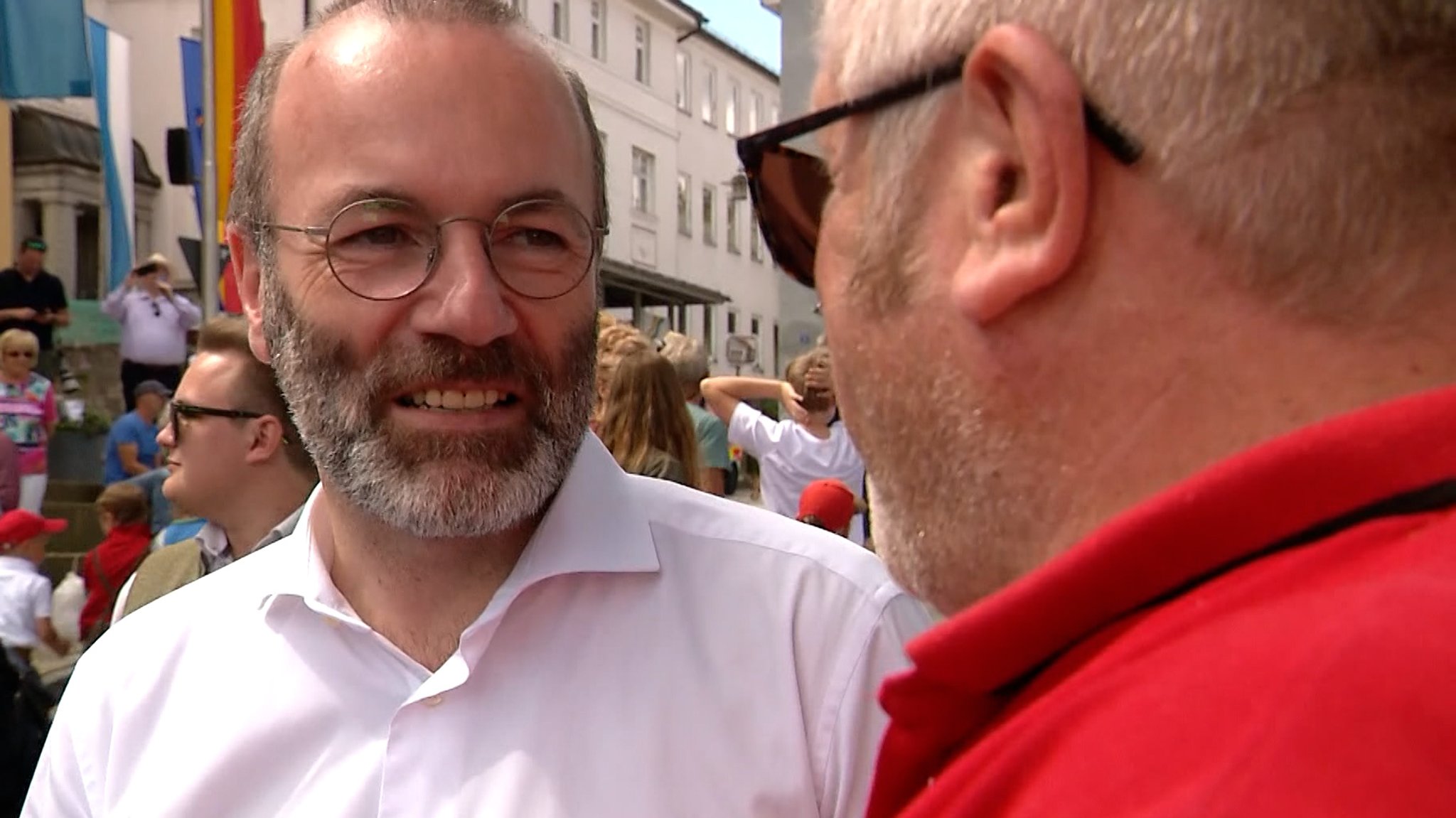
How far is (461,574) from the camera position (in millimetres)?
1574

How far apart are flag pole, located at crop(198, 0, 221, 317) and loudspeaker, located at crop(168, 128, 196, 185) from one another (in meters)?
1.13

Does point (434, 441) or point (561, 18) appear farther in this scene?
point (561, 18)

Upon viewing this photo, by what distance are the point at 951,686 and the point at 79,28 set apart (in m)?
11.8

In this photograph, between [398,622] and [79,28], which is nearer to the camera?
[398,622]

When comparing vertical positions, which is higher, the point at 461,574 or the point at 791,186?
the point at 791,186

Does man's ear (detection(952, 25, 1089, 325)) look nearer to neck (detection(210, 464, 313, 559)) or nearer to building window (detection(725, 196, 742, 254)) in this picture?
neck (detection(210, 464, 313, 559))

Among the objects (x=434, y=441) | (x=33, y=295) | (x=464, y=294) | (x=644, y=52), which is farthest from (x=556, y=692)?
(x=644, y=52)

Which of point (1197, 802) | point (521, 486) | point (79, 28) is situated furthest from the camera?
point (79, 28)

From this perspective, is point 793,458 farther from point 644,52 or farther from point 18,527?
point 644,52

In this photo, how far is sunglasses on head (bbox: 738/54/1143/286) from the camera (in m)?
0.99

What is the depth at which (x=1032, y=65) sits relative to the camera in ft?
2.42

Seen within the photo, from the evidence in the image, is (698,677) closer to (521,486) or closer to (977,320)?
(521,486)

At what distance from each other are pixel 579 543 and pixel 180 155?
7601 millimetres

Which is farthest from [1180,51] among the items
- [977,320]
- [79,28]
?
[79,28]
